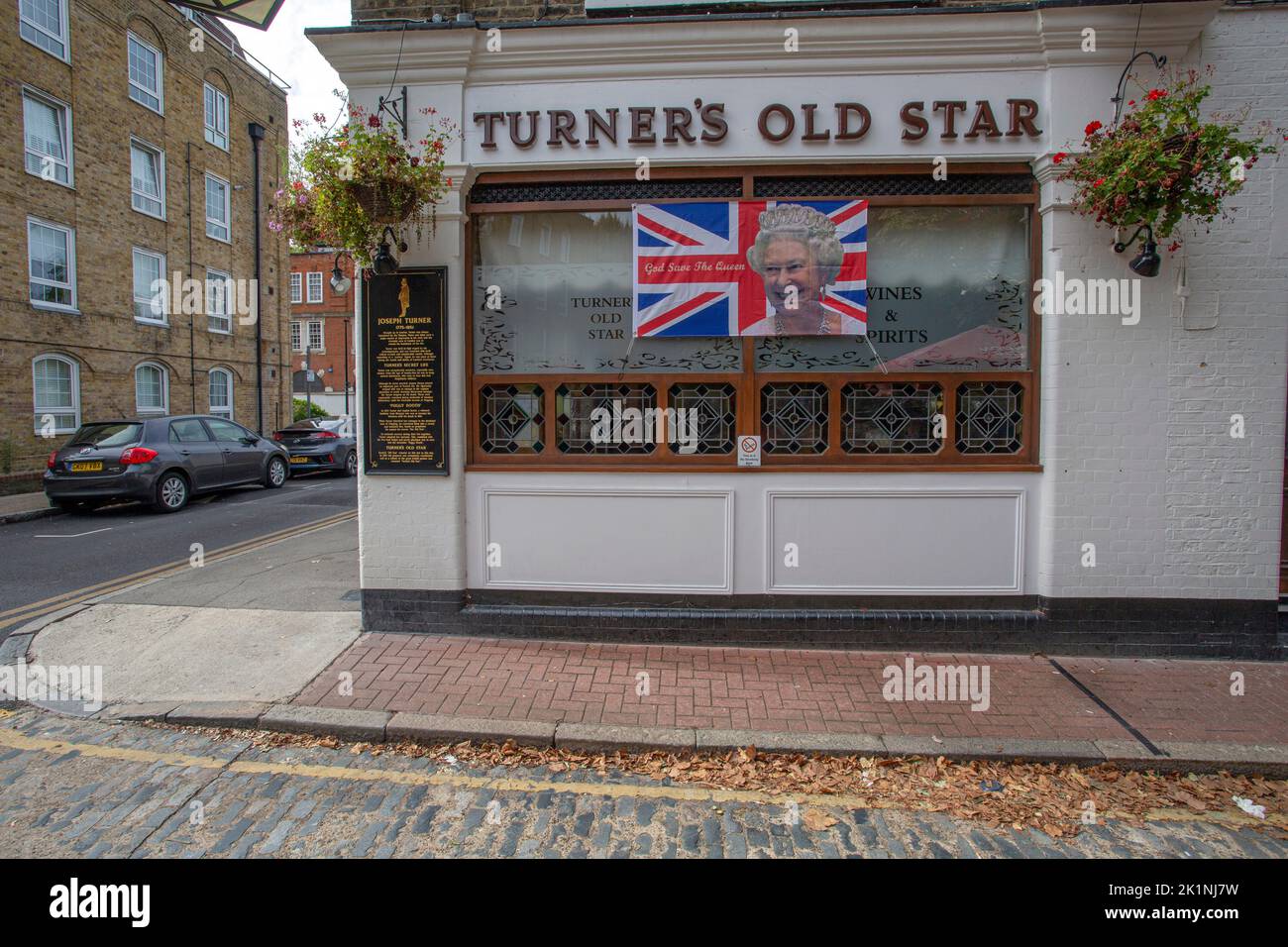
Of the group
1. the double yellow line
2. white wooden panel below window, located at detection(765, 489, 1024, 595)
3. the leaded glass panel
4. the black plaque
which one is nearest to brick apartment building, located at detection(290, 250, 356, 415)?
the double yellow line

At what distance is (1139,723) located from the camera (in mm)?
4094

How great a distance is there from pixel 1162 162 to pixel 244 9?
23.7ft

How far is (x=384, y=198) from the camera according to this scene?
15.6ft

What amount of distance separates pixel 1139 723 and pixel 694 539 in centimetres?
304

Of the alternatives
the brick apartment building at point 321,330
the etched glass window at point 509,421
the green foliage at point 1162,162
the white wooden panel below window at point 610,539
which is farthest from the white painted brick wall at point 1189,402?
the brick apartment building at point 321,330

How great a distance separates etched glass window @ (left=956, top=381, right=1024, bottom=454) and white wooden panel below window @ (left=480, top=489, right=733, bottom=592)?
1990mm

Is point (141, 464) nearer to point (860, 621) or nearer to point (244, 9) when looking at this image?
point (244, 9)

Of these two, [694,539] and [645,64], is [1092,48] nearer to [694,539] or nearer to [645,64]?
[645,64]

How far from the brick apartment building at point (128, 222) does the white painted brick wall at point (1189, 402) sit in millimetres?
17738

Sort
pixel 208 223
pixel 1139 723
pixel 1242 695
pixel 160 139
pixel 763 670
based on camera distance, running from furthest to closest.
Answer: pixel 208 223 → pixel 160 139 → pixel 763 670 → pixel 1242 695 → pixel 1139 723

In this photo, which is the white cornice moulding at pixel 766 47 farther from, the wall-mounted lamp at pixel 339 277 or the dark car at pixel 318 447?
Answer: the dark car at pixel 318 447

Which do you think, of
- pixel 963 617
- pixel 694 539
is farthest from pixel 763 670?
pixel 963 617

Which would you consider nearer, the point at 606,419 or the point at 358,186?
the point at 358,186

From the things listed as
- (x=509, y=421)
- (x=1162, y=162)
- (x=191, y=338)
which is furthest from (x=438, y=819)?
(x=191, y=338)
